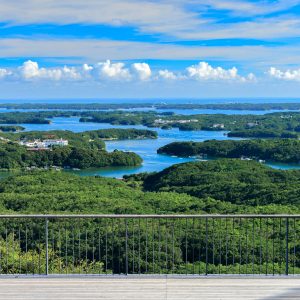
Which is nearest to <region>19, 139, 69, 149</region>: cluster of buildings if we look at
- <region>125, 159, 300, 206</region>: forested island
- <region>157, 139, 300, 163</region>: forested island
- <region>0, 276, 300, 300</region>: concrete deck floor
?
<region>157, 139, 300, 163</region>: forested island

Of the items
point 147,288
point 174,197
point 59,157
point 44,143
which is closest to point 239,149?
point 59,157

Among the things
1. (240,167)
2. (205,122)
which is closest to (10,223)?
(240,167)

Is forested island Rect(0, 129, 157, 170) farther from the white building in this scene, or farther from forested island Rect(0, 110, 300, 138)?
forested island Rect(0, 110, 300, 138)

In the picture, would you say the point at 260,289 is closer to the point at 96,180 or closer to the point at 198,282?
the point at 198,282

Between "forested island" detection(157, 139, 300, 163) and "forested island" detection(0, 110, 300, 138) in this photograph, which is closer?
"forested island" detection(157, 139, 300, 163)

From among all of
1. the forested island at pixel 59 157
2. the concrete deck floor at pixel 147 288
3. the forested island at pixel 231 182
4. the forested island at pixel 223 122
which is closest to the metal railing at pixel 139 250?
the concrete deck floor at pixel 147 288

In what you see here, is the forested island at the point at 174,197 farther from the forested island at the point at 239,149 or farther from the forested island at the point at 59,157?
the forested island at the point at 239,149

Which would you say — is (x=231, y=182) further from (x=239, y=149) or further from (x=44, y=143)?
(x=44, y=143)
